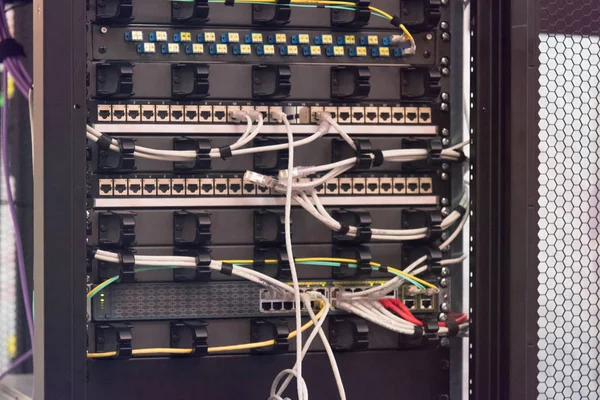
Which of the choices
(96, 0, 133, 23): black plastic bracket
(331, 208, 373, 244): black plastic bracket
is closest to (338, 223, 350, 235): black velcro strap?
(331, 208, 373, 244): black plastic bracket

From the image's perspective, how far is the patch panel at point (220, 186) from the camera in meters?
1.56

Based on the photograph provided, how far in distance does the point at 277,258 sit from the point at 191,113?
33cm

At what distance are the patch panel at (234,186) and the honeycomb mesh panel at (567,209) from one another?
0.56 m

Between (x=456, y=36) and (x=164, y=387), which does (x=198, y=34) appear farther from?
(x=164, y=387)

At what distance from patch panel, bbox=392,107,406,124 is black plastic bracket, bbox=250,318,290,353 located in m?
0.46

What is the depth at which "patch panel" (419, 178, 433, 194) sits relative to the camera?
5.41ft

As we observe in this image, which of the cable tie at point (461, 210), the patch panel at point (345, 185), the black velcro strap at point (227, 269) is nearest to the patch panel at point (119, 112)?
the black velcro strap at point (227, 269)

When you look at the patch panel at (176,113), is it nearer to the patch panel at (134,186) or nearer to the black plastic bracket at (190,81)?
the black plastic bracket at (190,81)

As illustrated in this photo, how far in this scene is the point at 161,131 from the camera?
154cm

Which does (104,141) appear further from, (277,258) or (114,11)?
(277,258)

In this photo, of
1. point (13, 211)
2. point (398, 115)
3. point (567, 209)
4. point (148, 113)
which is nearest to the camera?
point (567, 209)

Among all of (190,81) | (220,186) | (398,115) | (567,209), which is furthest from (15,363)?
(567,209)

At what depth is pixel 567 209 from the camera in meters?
1.43

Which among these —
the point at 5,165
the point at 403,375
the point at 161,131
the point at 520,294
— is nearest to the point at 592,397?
the point at 520,294
